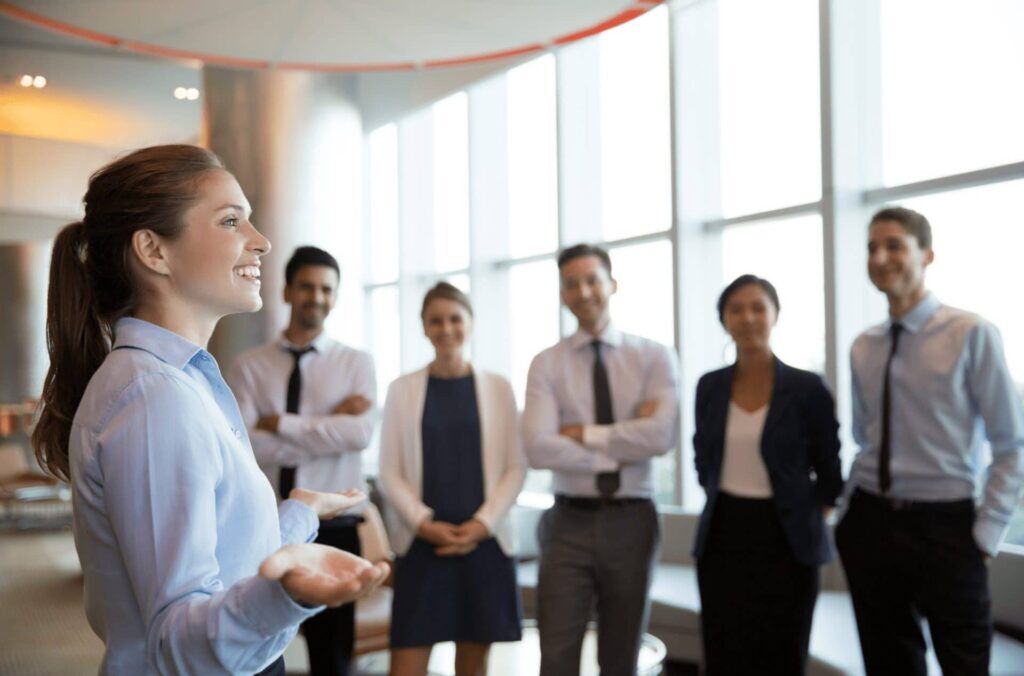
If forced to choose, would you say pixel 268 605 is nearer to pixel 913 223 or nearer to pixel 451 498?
pixel 451 498

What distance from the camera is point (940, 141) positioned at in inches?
196

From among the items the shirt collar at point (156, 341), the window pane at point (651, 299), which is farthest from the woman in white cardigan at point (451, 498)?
the window pane at point (651, 299)

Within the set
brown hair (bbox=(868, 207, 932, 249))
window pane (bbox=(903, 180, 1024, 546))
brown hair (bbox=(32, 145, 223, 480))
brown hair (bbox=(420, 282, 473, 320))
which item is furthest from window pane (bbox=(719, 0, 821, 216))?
brown hair (bbox=(32, 145, 223, 480))

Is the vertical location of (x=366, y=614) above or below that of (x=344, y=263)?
below

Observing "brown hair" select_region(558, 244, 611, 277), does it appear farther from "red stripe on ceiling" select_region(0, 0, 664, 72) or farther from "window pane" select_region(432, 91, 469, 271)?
"window pane" select_region(432, 91, 469, 271)

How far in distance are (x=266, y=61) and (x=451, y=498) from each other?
1.77 meters

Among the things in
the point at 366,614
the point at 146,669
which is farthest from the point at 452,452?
the point at 146,669

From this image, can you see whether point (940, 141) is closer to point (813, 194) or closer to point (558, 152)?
point (813, 194)

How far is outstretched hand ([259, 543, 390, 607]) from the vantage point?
1001 millimetres

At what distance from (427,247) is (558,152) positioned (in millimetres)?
2526

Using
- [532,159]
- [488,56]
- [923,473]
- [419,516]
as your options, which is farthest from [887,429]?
[532,159]

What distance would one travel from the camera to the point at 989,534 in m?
2.99

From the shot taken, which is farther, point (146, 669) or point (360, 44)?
point (360, 44)

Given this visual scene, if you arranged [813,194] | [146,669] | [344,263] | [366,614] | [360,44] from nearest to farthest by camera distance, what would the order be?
1. [146,669]
2. [360,44]
3. [366,614]
4. [813,194]
5. [344,263]
